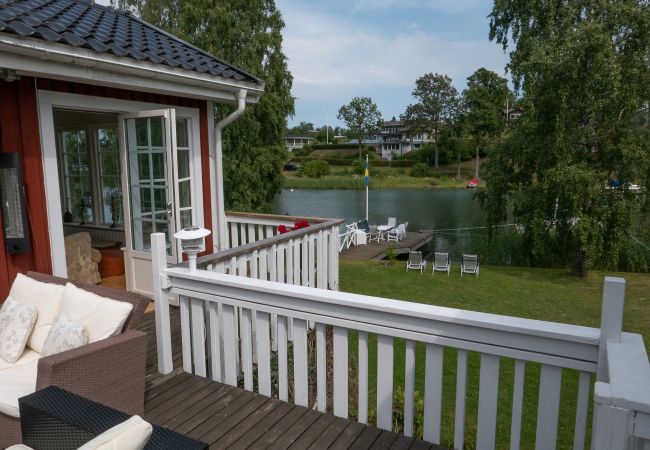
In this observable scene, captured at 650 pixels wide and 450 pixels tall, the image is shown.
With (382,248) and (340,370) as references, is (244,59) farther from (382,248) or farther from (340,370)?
(340,370)

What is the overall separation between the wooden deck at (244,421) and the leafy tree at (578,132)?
9.43 meters

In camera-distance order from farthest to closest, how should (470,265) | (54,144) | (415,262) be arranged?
1. (415,262)
2. (470,265)
3. (54,144)

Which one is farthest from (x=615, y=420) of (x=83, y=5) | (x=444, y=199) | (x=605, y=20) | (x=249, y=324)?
(x=444, y=199)

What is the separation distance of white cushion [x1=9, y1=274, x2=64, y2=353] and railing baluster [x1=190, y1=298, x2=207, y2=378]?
0.79 meters

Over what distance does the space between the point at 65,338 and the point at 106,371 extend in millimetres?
323

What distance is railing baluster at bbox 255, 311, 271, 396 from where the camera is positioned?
260 centimetres

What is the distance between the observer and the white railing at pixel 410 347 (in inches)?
→ 68.6

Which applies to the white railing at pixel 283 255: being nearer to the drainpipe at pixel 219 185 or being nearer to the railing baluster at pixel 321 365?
the drainpipe at pixel 219 185

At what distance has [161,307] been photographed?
9.63ft

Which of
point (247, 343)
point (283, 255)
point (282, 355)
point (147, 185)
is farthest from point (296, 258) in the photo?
point (282, 355)

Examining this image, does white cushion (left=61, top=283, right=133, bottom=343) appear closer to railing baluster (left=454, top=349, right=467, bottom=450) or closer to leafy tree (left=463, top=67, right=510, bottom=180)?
railing baluster (left=454, top=349, right=467, bottom=450)

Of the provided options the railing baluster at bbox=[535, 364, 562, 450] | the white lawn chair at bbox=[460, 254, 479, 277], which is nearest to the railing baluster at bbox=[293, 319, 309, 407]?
the railing baluster at bbox=[535, 364, 562, 450]

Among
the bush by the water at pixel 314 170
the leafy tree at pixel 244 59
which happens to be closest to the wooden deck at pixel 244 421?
the leafy tree at pixel 244 59

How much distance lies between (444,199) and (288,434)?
2936cm
